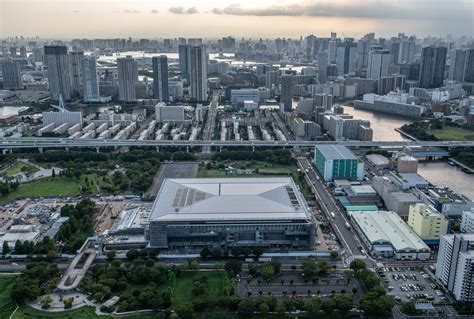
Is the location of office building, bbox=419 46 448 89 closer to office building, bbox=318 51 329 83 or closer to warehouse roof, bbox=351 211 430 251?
office building, bbox=318 51 329 83

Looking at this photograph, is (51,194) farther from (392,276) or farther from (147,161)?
(392,276)

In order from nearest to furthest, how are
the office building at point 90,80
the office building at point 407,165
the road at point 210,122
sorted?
the office building at point 407,165, the road at point 210,122, the office building at point 90,80

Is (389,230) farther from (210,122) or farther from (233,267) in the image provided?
(210,122)

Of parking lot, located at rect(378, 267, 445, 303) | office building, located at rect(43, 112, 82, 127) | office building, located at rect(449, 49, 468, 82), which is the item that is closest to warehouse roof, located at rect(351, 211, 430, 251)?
parking lot, located at rect(378, 267, 445, 303)

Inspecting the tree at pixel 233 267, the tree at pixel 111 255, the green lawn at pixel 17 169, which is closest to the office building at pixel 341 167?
the tree at pixel 233 267

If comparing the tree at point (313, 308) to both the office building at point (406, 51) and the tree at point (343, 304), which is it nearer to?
the tree at point (343, 304)

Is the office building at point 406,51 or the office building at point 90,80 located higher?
the office building at point 406,51
